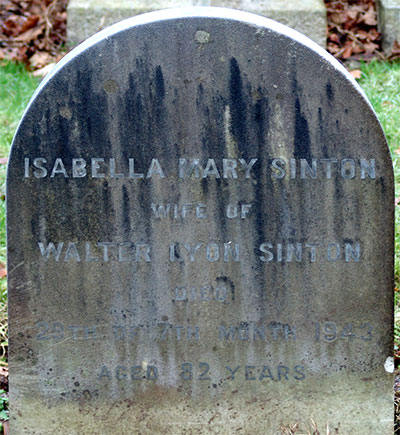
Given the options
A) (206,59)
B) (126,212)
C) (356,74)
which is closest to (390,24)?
(356,74)

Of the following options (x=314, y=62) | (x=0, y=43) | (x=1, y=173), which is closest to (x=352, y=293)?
(x=314, y=62)

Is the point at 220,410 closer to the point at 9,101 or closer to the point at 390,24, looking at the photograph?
the point at 9,101

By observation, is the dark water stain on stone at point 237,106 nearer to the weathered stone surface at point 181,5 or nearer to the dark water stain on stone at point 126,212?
the dark water stain on stone at point 126,212

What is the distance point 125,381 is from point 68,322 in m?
0.29

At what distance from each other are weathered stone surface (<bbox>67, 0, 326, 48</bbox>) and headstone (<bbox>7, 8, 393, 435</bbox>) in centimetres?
426

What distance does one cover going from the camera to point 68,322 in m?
2.92

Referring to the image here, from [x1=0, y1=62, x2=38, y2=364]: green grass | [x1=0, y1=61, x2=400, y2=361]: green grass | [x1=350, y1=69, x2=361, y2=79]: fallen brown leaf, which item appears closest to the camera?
[x1=0, y1=62, x2=38, y2=364]: green grass

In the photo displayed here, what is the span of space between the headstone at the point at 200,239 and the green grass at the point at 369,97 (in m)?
1.77

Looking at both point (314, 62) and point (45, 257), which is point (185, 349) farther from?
point (314, 62)

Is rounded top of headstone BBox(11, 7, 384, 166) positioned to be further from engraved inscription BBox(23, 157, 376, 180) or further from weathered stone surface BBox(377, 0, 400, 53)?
weathered stone surface BBox(377, 0, 400, 53)

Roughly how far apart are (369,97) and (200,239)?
352cm

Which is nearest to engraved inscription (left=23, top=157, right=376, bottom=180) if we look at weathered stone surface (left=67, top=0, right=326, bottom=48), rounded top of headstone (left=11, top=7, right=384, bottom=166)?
rounded top of headstone (left=11, top=7, right=384, bottom=166)

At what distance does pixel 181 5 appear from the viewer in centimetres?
703

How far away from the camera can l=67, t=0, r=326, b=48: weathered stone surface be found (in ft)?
22.7
